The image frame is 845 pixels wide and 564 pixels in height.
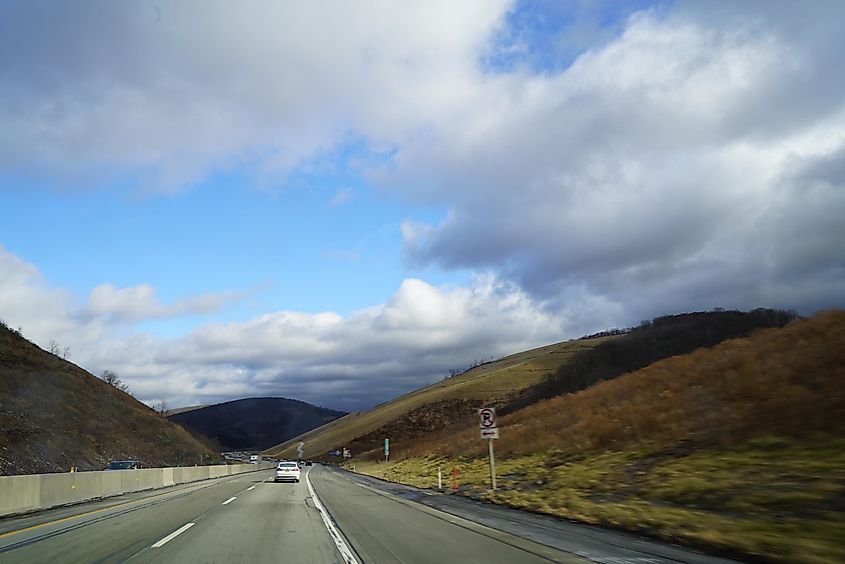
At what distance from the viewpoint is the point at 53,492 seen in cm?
2105

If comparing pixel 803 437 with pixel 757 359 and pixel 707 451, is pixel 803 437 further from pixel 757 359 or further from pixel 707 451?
pixel 757 359

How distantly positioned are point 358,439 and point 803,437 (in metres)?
140

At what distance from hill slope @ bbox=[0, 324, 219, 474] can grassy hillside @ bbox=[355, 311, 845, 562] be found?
1376 inches

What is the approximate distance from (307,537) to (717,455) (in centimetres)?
1392

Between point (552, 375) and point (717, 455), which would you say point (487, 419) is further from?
point (552, 375)

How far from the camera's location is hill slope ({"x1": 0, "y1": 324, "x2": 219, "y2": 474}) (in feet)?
171

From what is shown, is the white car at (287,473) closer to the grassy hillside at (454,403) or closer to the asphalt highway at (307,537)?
the asphalt highway at (307,537)

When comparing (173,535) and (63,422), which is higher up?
(63,422)

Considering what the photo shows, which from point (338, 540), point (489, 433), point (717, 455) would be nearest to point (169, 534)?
point (338, 540)

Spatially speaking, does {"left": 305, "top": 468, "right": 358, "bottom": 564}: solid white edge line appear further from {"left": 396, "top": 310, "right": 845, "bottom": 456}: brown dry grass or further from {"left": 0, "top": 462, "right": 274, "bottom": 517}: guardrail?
{"left": 396, "top": 310, "right": 845, "bottom": 456}: brown dry grass

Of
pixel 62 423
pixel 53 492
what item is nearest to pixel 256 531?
pixel 53 492

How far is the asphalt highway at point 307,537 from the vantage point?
10.8m

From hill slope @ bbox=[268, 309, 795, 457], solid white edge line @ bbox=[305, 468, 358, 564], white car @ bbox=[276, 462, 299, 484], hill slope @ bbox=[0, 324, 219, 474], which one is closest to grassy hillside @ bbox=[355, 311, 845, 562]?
solid white edge line @ bbox=[305, 468, 358, 564]

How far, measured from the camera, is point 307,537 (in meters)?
13.5
